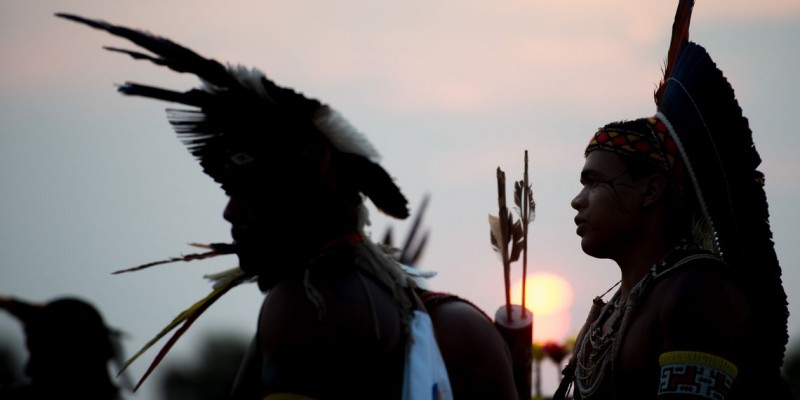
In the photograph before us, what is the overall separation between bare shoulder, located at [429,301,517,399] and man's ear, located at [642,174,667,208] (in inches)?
31.4

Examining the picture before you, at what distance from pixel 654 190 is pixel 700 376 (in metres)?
0.78

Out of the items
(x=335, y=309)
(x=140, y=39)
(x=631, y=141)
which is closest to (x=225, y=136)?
(x=140, y=39)

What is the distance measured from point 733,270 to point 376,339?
49.7 inches

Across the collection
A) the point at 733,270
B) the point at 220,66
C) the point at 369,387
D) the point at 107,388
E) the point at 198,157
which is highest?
the point at 220,66

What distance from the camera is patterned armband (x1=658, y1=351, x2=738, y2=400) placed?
407 centimetres

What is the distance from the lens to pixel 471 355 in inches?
192

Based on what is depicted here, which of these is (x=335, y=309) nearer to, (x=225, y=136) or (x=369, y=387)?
(x=369, y=387)

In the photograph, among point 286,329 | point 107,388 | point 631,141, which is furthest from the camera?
point 107,388

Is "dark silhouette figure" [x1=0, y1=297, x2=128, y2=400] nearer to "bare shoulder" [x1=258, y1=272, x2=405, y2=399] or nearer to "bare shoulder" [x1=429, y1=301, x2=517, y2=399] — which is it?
"bare shoulder" [x1=429, y1=301, x2=517, y2=399]

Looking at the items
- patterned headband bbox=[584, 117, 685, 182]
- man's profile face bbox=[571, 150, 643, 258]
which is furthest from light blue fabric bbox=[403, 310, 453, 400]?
patterned headband bbox=[584, 117, 685, 182]

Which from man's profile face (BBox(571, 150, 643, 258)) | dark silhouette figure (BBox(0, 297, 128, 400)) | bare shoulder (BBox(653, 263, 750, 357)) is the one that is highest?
man's profile face (BBox(571, 150, 643, 258))

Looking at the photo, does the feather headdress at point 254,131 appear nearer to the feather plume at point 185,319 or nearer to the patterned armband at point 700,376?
the feather plume at point 185,319

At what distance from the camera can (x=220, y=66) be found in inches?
166

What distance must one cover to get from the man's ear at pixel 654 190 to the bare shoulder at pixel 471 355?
2.61 ft
